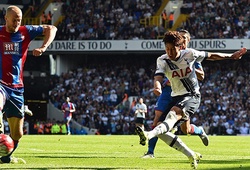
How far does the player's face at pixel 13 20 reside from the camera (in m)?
10.9

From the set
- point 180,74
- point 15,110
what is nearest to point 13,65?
point 15,110

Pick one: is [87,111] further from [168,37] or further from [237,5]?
[168,37]

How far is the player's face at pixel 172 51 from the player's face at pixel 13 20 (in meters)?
2.33

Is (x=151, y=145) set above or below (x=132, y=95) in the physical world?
above

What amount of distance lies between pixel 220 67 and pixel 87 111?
32.5 ft

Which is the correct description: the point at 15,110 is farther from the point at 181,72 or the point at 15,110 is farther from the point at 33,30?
the point at 181,72

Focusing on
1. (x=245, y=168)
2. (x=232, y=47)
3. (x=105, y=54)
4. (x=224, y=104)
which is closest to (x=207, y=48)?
(x=232, y=47)

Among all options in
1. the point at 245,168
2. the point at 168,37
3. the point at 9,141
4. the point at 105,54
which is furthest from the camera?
the point at 105,54

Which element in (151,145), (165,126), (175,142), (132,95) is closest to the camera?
(165,126)

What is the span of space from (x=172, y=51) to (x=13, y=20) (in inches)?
99.1

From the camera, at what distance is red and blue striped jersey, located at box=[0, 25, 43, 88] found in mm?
11203

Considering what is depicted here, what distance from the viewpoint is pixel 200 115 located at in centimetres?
4428

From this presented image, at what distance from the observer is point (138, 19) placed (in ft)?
166

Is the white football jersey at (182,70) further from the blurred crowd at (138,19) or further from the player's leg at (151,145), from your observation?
the blurred crowd at (138,19)
